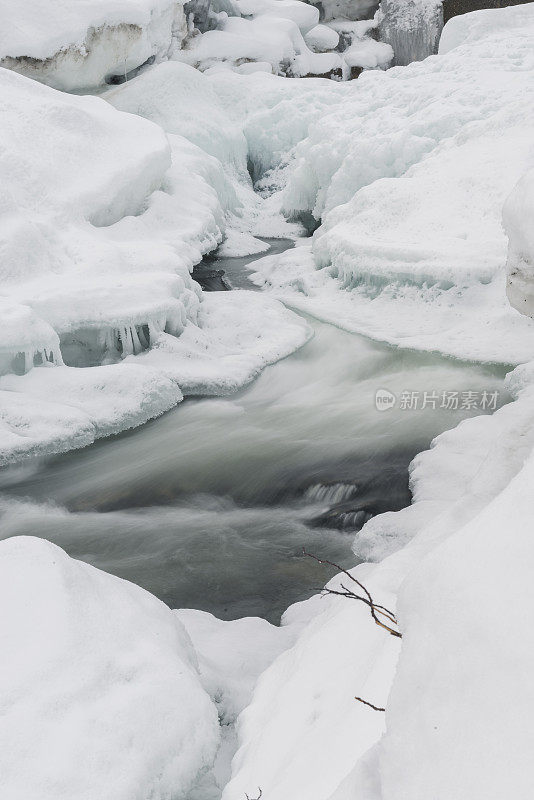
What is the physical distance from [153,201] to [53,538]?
657cm

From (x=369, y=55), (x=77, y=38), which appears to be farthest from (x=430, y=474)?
(x=369, y=55)

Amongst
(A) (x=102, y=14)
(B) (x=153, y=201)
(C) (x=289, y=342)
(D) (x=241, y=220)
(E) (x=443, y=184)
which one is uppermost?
(A) (x=102, y=14)

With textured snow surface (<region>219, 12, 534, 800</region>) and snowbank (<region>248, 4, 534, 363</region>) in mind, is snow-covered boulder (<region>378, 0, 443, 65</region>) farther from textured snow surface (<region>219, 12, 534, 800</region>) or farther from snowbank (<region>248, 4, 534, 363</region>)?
snowbank (<region>248, 4, 534, 363</region>)

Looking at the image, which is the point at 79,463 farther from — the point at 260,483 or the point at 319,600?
the point at 319,600

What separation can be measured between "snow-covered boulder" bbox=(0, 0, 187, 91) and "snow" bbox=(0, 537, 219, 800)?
1274 cm

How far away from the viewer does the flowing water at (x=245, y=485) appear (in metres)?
4.46

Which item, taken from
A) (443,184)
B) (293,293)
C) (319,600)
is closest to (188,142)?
(293,293)

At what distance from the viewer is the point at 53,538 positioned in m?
4.88

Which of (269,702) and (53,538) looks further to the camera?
(53,538)

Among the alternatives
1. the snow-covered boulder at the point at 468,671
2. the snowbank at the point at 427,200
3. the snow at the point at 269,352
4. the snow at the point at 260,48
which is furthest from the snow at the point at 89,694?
the snow at the point at 260,48

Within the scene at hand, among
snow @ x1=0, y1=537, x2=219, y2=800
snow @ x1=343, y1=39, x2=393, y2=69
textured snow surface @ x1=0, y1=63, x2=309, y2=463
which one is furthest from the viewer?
snow @ x1=343, y1=39, x2=393, y2=69

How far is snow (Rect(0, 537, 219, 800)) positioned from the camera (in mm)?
1891

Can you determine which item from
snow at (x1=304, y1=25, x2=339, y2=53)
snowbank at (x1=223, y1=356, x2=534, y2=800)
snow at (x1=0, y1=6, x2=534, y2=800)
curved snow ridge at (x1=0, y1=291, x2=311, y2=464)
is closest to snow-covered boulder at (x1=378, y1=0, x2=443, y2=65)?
snow at (x1=304, y1=25, x2=339, y2=53)

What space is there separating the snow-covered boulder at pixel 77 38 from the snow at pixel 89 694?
12.7 metres
